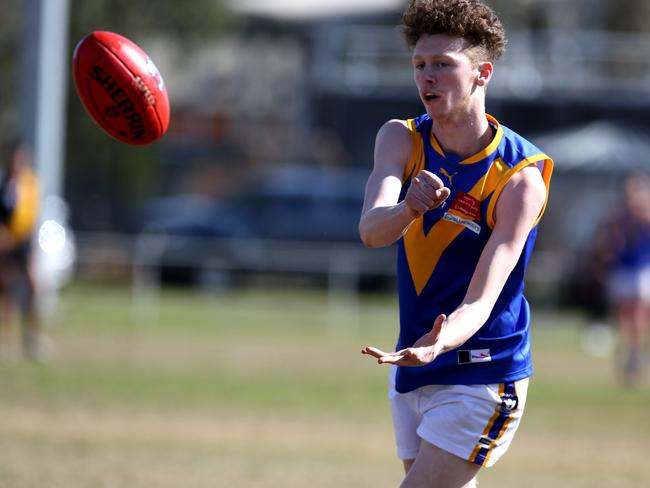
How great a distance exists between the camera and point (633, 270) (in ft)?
47.8

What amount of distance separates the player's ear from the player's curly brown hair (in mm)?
30

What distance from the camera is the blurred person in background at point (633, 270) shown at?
14.2 metres

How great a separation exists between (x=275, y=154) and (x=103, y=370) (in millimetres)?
24349

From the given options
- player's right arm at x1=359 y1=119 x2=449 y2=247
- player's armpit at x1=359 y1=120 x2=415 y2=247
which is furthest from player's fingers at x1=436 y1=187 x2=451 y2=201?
player's armpit at x1=359 y1=120 x2=415 y2=247

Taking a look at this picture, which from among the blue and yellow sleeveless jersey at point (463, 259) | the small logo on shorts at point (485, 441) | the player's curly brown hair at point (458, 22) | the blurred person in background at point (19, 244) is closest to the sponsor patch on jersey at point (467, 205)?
the blue and yellow sleeveless jersey at point (463, 259)

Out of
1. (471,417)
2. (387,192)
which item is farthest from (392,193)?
(471,417)

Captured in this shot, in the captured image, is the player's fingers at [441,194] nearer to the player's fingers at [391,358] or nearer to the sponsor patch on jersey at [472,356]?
the player's fingers at [391,358]

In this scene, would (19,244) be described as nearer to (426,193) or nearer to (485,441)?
(485,441)

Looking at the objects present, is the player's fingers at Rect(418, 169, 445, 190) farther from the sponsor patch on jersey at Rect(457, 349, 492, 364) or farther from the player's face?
the sponsor patch on jersey at Rect(457, 349, 492, 364)

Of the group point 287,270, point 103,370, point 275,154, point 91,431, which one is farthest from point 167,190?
point 91,431

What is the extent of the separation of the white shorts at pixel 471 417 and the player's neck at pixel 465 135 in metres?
0.85

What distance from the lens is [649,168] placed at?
24.8 m

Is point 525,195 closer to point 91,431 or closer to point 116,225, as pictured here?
point 91,431

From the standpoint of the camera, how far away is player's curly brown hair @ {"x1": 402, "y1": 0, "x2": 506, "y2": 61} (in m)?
4.20
